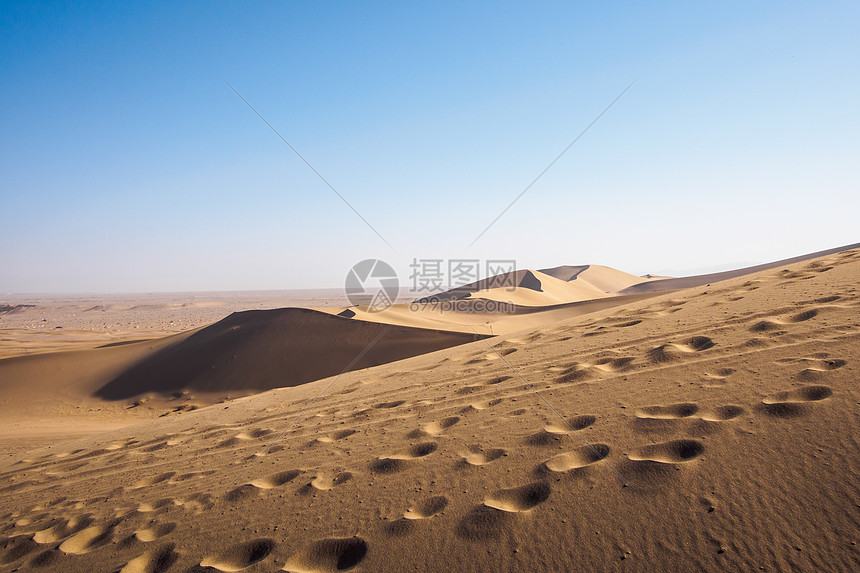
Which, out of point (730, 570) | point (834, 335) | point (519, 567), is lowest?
point (519, 567)

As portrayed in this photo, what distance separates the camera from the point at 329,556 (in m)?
2.13

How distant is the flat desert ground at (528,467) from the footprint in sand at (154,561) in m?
0.01

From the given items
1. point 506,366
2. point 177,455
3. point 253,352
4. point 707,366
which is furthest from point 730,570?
point 253,352

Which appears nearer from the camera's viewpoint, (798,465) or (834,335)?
(798,465)

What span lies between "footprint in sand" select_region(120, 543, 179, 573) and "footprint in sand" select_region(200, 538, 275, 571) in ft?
0.75

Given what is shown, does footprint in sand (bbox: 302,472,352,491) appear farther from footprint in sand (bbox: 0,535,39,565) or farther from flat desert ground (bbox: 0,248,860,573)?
footprint in sand (bbox: 0,535,39,565)

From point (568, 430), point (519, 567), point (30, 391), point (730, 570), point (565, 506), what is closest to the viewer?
point (730, 570)

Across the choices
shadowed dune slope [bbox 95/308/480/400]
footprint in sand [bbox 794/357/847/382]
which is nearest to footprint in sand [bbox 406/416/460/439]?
footprint in sand [bbox 794/357/847/382]

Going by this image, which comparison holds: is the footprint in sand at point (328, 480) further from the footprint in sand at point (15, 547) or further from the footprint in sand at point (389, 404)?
the footprint in sand at point (15, 547)

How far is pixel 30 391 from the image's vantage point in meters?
11.3

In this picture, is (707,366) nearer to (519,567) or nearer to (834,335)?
(834,335)

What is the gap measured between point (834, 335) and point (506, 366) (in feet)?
9.13

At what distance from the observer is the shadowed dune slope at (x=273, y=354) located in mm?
11320

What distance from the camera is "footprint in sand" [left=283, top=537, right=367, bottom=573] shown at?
2.06m
